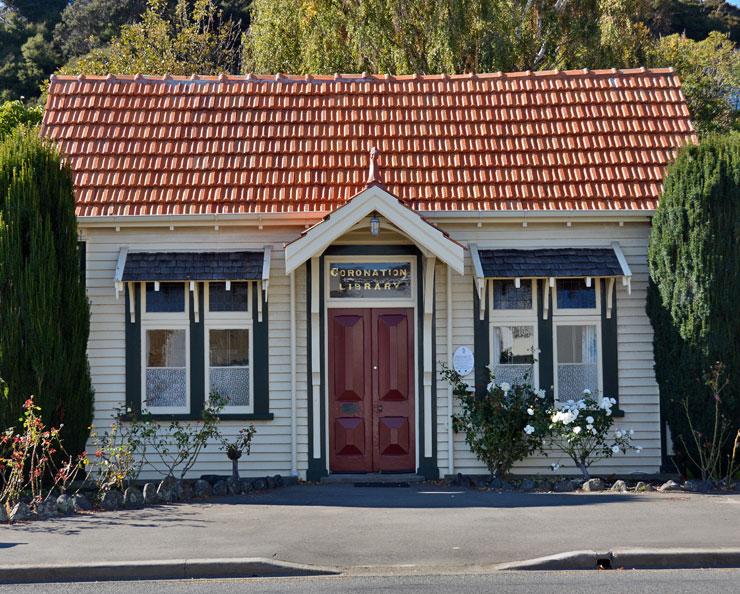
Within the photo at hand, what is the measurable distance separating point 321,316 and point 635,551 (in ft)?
22.1

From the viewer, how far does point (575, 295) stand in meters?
15.7

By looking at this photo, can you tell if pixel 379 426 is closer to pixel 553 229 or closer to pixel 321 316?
pixel 321 316

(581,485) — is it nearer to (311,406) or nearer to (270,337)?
(311,406)

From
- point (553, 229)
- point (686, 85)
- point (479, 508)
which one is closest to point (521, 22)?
point (686, 85)

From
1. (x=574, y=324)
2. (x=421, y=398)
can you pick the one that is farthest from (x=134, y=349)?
(x=574, y=324)

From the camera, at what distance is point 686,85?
113 feet

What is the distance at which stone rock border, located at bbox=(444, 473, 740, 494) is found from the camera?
1382cm

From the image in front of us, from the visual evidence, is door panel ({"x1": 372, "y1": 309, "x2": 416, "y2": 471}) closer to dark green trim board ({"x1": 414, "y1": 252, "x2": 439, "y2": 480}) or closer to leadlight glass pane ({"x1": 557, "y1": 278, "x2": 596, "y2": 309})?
dark green trim board ({"x1": 414, "y1": 252, "x2": 439, "y2": 480})

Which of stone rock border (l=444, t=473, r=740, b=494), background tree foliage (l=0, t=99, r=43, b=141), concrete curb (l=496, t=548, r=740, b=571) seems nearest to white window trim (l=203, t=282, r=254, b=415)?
stone rock border (l=444, t=473, r=740, b=494)

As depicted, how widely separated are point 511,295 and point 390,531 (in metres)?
5.46

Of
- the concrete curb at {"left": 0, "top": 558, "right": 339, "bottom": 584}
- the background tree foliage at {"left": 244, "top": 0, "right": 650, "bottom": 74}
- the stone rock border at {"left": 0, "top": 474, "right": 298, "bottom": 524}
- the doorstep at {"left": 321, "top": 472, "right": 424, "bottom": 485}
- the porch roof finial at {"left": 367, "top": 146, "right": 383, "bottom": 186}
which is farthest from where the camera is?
the background tree foliage at {"left": 244, "top": 0, "right": 650, "bottom": 74}

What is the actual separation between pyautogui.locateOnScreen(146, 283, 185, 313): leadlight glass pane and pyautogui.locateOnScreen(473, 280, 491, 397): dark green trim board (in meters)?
3.96

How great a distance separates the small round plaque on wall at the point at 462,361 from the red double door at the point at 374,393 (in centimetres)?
59

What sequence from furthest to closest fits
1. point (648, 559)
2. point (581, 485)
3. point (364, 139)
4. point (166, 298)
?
point (364, 139) < point (166, 298) < point (581, 485) < point (648, 559)
